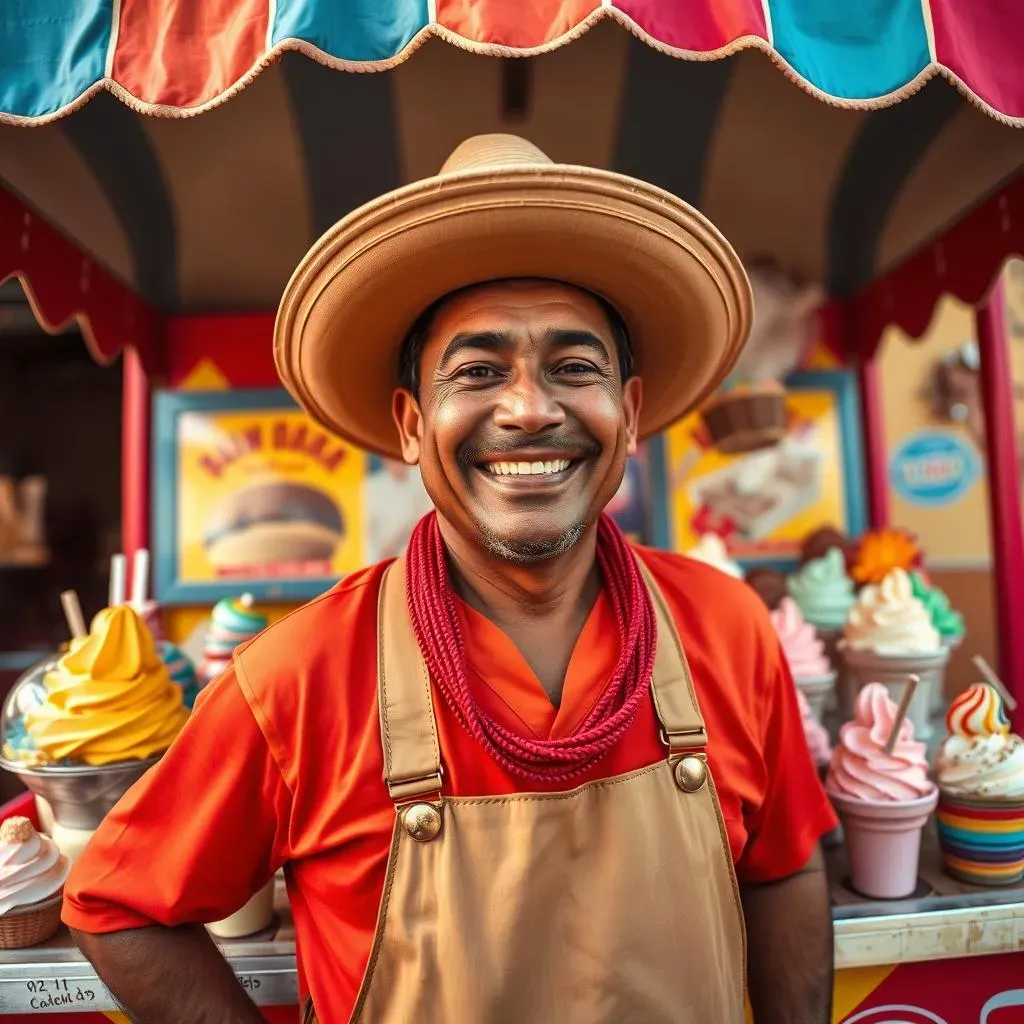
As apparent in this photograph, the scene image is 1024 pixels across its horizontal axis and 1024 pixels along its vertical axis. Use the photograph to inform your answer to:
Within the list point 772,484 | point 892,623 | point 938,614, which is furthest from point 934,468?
point 892,623

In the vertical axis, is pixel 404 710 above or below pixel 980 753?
above

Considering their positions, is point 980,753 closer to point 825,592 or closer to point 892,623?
point 892,623

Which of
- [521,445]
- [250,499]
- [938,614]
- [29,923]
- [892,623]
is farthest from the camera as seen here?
[250,499]

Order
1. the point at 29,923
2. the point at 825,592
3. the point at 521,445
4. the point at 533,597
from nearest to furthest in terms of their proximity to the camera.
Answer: the point at 521,445 < the point at 533,597 < the point at 29,923 < the point at 825,592

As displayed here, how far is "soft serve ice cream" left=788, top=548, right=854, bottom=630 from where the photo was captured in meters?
2.80

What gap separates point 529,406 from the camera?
1357 mm

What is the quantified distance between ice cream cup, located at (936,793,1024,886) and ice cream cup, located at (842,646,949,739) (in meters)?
0.48

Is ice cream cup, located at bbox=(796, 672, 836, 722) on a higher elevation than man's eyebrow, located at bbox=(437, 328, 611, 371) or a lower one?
lower

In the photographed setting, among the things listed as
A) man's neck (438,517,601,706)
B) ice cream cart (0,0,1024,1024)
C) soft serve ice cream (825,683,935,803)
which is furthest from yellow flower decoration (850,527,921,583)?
man's neck (438,517,601,706)

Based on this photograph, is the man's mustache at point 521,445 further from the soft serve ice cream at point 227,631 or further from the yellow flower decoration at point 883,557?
the yellow flower decoration at point 883,557

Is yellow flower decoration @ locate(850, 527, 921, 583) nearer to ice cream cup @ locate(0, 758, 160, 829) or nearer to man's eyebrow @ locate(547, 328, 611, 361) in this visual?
man's eyebrow @ locate(547, 328, 611, 361)

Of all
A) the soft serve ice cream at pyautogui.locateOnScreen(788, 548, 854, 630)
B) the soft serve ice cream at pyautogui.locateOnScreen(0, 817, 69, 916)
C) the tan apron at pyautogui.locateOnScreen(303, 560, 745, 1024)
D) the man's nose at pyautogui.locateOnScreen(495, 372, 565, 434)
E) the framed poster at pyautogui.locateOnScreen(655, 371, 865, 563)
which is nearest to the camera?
the tan apron at pyautogui.locateOnScreen(303, 560, 745, 1024)

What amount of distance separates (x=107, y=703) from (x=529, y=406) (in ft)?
4.15

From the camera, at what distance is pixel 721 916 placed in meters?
1.40
